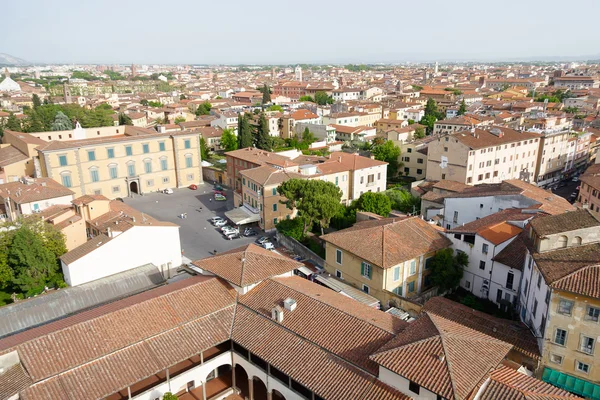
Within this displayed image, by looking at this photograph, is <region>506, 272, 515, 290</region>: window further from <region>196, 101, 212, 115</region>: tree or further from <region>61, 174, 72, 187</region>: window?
<region>196, 101, 212, 115</region>: tree

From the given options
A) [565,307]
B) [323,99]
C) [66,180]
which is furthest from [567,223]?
[323,99]

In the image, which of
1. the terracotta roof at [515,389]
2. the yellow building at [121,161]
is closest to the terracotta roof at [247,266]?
the terracotta roof at [515,389]

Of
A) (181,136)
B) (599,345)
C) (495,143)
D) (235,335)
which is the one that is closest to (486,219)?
(599,345)

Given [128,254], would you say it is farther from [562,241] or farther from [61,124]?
[61,124]

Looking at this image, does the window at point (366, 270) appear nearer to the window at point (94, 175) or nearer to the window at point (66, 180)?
the window at point (94, 175)

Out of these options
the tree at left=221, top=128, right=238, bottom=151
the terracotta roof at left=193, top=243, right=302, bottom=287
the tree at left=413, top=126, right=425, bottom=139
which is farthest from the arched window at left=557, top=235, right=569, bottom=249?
the tree at left=221, top=128, right=238, bottom=151

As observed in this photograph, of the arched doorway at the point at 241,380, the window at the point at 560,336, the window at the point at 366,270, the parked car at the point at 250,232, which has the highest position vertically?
the window at the point at 560,336

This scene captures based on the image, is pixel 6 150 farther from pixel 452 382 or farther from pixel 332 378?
pixel 452 382
